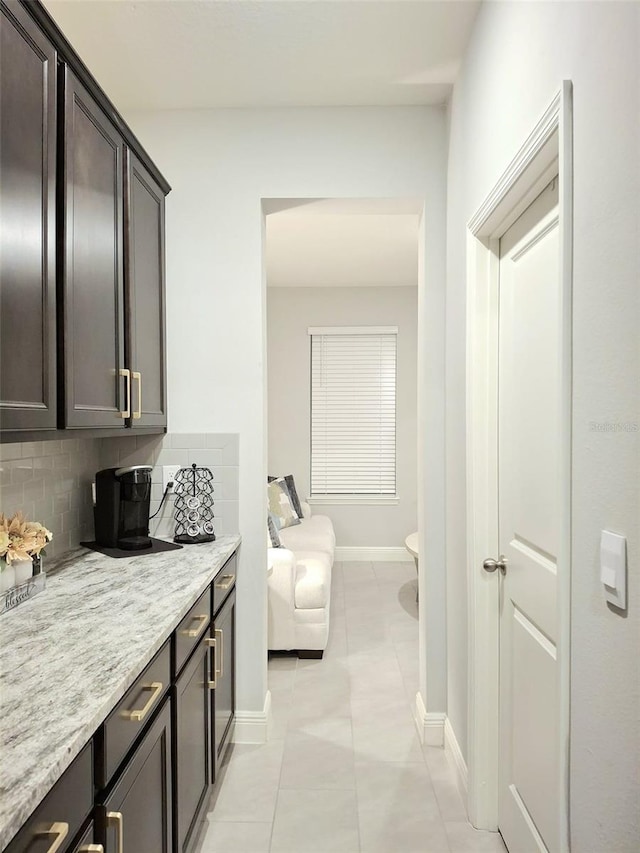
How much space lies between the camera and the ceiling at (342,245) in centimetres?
278

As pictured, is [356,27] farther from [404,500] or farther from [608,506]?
[404,500]

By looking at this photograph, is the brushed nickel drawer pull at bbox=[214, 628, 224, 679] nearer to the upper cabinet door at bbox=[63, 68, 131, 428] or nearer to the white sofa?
the upper cabinet door at bbox=[63, 68, 131, 428]

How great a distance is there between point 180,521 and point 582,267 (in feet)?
6.32

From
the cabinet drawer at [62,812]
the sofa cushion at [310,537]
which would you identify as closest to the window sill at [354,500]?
the sofa cushion at [310,537]

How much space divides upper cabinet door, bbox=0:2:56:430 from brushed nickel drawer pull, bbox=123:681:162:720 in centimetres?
70

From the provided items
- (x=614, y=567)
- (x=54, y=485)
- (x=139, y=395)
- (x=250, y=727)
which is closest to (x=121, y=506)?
(x=54, y=485)

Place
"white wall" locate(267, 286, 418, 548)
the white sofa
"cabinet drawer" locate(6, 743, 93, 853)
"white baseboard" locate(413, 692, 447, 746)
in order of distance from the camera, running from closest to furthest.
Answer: "cabinet drawer" locate(6, 743, 93, 853) < "white baseboard" locate(413, 692, 447, 746) < the white sofa < "white wall" locate(267, 286, 418, 548)

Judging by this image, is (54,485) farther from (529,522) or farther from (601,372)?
(601,372)

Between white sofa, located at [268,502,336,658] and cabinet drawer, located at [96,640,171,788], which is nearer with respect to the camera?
cabinet drawer, located at [96,640,171,788]

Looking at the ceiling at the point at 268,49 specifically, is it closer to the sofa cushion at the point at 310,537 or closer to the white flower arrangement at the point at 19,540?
the white flower arrangement at the point at 19,540

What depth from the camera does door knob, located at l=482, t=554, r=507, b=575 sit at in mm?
2004

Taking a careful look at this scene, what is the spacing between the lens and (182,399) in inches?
104

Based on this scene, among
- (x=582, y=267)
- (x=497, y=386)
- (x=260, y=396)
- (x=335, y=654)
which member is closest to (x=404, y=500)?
(x=335, y=654)

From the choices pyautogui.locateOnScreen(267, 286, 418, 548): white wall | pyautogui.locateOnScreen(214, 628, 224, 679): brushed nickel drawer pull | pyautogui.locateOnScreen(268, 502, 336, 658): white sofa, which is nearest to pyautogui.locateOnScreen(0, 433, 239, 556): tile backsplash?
pyautogui.locateOnScreen(214, 628, 224, 679): brushed nickel drawer pull
